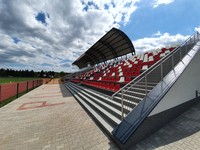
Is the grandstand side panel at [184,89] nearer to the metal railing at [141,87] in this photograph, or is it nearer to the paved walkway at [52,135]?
the metal railing at [141,87]

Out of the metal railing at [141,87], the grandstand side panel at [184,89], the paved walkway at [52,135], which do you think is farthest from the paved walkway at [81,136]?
the metal railing at [141,87]

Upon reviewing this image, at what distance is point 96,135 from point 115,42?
571 inches

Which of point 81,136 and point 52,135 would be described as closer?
point 81,136

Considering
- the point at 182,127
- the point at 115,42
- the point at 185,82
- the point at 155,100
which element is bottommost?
the point at 182,127

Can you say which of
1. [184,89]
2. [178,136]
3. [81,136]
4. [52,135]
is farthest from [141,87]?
[52,135]

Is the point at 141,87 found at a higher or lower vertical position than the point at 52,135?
higher

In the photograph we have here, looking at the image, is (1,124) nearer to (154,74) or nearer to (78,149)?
(78,149)

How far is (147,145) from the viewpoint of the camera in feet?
10.6

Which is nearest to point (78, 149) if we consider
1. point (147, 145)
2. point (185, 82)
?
point (147, 145)

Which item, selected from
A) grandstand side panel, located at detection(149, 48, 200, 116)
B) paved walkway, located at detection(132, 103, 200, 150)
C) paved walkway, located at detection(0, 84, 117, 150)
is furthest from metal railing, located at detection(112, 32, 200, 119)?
paved walkway, located at detection(0, 84, 117, 150)

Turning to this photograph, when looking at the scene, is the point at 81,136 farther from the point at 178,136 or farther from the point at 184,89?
the point at 184,89

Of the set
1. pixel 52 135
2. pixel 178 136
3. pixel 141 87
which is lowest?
pixel 52 135

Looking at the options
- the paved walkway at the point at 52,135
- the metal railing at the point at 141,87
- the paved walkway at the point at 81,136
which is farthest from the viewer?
the metal railing at the point at 141,87

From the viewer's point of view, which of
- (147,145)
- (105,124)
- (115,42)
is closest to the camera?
(147,145)
